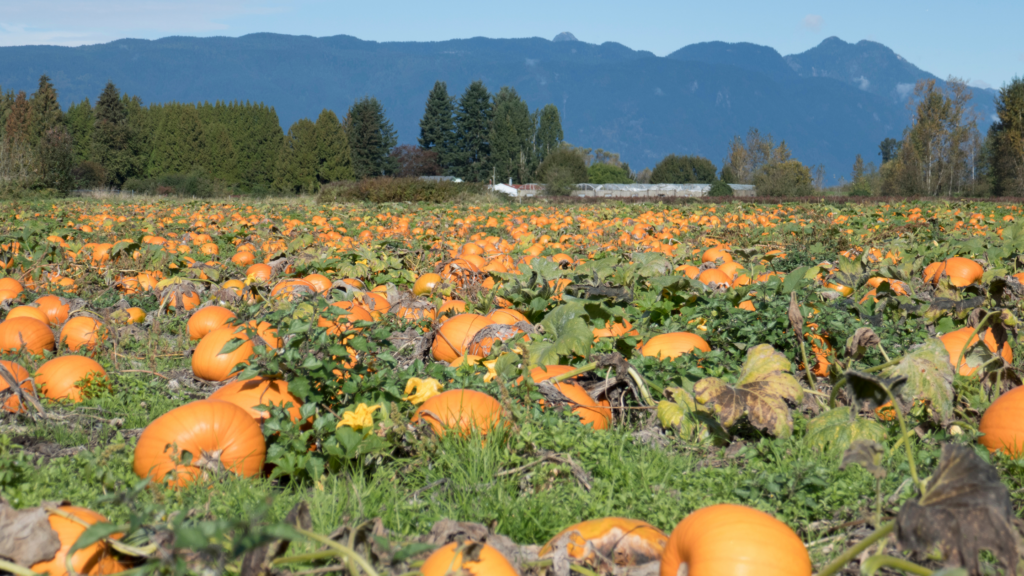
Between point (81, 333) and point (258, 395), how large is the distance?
2.30m

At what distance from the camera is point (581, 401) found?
9.59 ft

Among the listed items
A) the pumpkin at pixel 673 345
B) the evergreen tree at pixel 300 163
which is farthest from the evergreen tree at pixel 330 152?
the pumpkin at pixel 673 345

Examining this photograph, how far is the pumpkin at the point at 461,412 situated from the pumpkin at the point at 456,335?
111 centimetres

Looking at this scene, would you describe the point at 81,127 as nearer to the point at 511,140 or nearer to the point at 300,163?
the point at 300,163

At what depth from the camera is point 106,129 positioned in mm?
55594

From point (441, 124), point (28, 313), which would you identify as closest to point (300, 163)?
point (441, 124)

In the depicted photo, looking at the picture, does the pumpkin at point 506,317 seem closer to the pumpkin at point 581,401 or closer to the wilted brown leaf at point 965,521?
the pumpkin at point 581,401

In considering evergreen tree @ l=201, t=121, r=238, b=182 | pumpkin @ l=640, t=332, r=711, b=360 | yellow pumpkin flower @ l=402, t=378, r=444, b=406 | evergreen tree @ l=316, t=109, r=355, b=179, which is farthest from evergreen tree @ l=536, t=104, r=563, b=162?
yellow pumpkin flower @ l=402, t=378, r=444, b=406

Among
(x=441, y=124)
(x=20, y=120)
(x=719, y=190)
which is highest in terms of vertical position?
(x=441, y=124)

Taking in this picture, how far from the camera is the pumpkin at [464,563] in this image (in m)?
1.59

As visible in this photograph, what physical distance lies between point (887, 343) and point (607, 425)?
5.19 feet

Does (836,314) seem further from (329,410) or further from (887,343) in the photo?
(329,410)

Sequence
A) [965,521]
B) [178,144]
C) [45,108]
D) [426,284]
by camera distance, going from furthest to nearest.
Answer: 1. [178,144]
2. [45,108]
3. [426,284]
4. [965,521]

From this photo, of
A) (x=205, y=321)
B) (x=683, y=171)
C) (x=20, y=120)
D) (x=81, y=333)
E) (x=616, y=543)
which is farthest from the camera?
(x=683, y=171)
